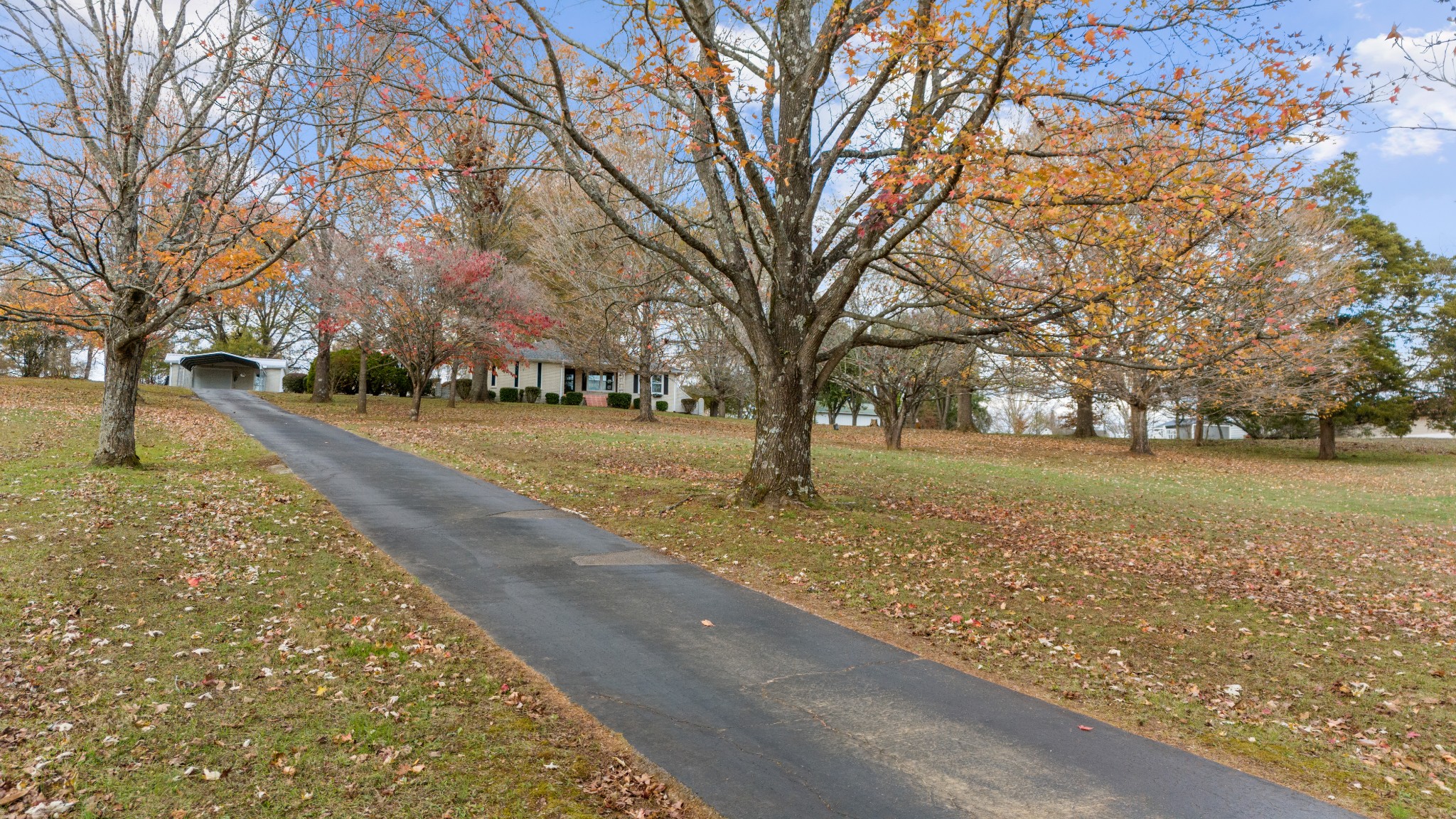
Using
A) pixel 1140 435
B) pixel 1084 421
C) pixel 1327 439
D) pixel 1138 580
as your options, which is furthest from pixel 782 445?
pixel 1327 439

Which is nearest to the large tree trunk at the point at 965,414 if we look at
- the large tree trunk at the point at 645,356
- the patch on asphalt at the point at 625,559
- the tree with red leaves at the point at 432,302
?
the large tree trunk at the point at 645,356

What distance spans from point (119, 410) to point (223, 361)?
1511 inches

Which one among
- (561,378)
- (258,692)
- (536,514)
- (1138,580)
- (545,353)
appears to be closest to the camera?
(258,692)

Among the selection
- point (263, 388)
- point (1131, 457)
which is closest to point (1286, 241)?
point (1131, 457)

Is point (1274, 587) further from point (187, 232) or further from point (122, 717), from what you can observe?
point (187, 232)

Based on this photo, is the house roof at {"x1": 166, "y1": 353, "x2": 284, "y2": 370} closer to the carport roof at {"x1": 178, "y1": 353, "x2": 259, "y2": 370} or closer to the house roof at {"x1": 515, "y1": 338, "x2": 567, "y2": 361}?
the carport roof at {"x1": 178, "y1": 353, "x2": 259, "y2": 370}

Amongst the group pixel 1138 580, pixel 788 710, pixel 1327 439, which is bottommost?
pixel 788 710

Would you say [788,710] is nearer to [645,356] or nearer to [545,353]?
[645,356]

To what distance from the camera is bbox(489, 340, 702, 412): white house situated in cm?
4734

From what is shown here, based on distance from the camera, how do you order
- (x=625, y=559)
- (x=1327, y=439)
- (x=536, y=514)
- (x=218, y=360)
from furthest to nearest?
(x=218, y=360) < (x=1327, y=439) < (x=536, y=514) < (x=625, y=559)

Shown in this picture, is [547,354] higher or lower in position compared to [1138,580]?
higher

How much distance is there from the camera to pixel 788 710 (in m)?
5.20

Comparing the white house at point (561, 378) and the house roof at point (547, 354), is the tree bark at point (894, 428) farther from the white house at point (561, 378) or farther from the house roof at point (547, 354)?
the house roof at point (547, 354)

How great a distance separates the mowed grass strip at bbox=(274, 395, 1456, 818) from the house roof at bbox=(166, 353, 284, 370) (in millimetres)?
30127
